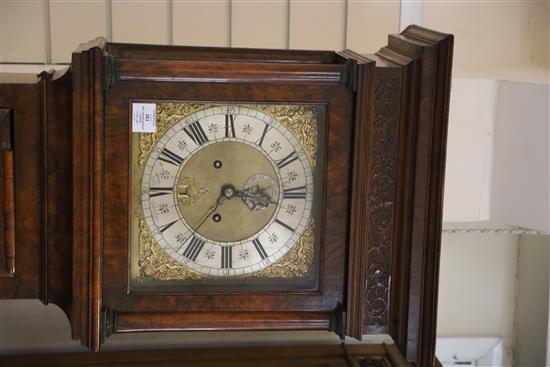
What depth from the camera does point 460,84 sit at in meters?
1.79

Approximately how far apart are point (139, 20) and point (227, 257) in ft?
2.86

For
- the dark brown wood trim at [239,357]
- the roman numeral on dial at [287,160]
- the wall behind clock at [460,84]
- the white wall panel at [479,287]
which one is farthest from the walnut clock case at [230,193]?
the white wall panel at [479,287]

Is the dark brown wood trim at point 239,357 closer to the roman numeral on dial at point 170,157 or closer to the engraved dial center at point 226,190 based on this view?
the engraved dial center at point 226,190

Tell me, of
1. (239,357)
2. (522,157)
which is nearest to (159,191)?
(239,357)

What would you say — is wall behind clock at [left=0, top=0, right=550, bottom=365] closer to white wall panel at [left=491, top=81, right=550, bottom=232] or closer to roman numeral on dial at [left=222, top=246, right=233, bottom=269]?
white wall panel at [left=491, top=81, right=550, bottom=232]

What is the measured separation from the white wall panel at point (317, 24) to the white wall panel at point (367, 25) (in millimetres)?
26

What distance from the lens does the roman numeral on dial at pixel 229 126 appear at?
1.22 metres

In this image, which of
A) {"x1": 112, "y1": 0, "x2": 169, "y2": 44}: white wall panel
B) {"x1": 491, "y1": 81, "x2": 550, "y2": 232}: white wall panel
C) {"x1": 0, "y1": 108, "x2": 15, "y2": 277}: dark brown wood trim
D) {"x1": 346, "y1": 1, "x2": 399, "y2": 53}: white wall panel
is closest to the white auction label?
{"x1": 0, "y1": 108, "x2": 15, "y2": 277}: dark brown wood trim

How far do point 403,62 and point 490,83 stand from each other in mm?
681

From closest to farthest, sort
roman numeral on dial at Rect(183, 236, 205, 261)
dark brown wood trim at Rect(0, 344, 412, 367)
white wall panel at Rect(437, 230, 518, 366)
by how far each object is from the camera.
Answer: roman numeral on dial at Rect(183, 236, 205, 261)
dark brown wood trim at Rect(0, 344, 412, 367)
white wall panel at Rect(437, 230, 518, 366)

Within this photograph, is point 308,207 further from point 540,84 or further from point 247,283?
point 540,84

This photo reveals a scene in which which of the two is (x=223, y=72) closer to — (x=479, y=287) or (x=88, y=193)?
(x=88, y=193)

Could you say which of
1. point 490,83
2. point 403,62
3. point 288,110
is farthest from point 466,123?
point 288,110

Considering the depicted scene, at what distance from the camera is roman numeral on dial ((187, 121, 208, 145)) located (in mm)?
1217
